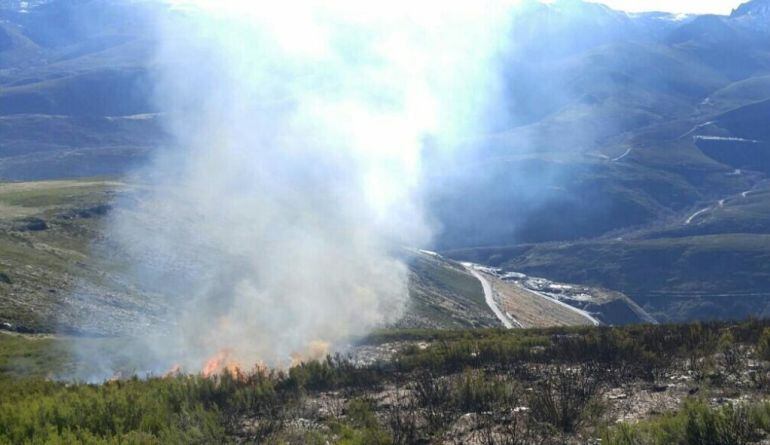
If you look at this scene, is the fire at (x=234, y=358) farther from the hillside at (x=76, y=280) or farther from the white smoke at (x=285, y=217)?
the hillside at (x=76, y=280)

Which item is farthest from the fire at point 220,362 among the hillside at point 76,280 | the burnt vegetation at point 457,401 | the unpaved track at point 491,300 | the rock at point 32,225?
the unpaved track at point 491,300

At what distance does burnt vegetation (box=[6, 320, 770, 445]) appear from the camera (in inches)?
611

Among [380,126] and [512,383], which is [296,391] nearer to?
[512,383]

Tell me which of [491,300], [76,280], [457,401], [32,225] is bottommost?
[457,401]

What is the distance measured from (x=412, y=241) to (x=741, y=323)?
12338cm

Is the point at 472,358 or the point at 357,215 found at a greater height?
the point at 357,215

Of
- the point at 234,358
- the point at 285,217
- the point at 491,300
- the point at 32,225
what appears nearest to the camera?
the point at 234,358

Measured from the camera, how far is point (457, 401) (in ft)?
62.3

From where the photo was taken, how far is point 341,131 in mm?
130625

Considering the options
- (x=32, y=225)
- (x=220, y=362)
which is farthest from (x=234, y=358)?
A: (x=32, y=225)

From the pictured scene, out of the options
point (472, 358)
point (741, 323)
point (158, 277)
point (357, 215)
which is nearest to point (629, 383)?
point (472, 358)

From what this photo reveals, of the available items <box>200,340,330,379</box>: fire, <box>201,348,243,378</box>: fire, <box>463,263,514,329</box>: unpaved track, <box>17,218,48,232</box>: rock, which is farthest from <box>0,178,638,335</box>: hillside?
<box>200,340,330,379</box>: fire

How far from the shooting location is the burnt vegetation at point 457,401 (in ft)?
50.9

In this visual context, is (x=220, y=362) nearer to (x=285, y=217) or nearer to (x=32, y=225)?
(x=32, y=225)
